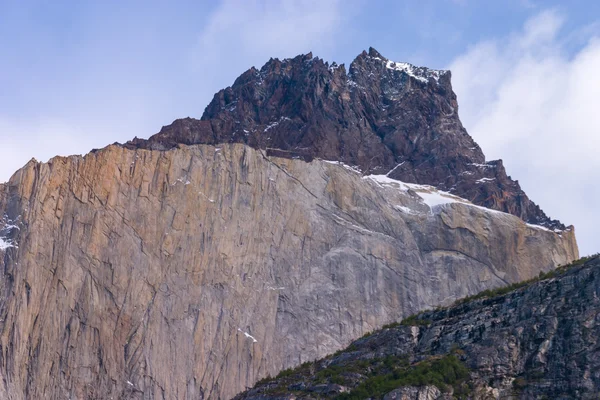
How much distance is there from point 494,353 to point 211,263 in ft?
194

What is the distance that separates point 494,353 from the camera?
91438 millimetres

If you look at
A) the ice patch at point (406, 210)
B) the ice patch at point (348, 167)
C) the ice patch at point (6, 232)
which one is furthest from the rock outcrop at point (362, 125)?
the ice patch at point (6, 232)

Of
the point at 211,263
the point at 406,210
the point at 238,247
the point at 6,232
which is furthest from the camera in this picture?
the point at 406,210

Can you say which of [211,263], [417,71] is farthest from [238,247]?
[417,71]

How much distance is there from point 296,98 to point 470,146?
869 inches

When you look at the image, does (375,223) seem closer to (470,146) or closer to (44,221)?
(470,146)

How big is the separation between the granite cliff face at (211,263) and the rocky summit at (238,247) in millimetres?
155

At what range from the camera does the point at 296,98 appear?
168250mm

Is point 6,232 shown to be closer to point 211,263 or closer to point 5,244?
point 5,244

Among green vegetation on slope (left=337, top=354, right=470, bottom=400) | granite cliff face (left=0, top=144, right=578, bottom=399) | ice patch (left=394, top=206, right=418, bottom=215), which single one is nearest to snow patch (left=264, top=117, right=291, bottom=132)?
granite cliff face (left=0, top=144, right=578, bottom=399)

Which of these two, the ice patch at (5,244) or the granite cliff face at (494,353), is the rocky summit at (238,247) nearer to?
the ice patch at (5,244)

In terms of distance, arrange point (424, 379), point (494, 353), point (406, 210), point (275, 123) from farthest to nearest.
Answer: point (275, 123)
point (406, 210)
point (494, 353)
point (424, 379)

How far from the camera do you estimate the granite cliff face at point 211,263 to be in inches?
5468

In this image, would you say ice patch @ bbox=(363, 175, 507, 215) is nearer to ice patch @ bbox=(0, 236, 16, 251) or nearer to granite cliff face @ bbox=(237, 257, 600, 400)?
ice patch @ bbox=(0, 236, 16, 251)
